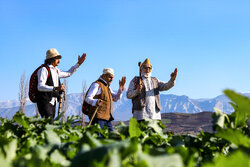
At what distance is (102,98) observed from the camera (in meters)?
5.25

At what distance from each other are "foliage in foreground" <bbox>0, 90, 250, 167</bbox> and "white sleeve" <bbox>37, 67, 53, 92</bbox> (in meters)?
2.40

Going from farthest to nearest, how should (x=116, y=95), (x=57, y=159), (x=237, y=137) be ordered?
(x=116, y=95) < (x=237, y=137) < (x=57, y=159)

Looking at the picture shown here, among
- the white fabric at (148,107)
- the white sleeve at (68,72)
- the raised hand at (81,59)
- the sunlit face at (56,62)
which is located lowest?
the white fabric at (148,107)

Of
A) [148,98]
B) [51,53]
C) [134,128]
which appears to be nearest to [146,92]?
[148,98]

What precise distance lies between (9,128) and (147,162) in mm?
1510

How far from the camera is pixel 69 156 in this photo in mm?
918

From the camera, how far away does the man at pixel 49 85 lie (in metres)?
4.41

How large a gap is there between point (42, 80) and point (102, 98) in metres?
1.20

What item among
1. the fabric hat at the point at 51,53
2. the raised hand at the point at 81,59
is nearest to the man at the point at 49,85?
the fabric hat at the point at 51,53

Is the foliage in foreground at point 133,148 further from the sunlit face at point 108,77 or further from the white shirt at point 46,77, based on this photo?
the sunlit face at point 108,77

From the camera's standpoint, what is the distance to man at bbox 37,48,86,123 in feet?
14.5

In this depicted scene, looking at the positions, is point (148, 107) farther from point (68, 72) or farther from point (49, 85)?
point (49, 85)

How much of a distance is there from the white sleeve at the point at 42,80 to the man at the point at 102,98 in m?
0.82

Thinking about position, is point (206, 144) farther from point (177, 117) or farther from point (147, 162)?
point (177, 117)
